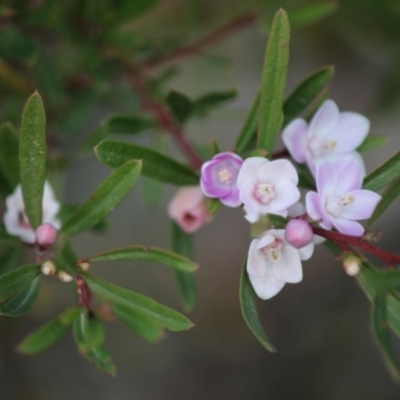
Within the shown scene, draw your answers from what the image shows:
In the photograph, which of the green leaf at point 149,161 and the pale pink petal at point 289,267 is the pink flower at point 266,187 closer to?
the pale pink petal at point 289,267

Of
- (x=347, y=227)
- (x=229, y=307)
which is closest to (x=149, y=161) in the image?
(x=347, y=227)

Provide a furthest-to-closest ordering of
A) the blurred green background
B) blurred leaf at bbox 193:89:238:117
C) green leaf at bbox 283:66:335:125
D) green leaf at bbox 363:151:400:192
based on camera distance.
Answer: the blurred green background
blurred leaf at bbox 193:89:238:117
green leaf at bbox 283:66:335:125
green leaf at bbox 363:151:400:192

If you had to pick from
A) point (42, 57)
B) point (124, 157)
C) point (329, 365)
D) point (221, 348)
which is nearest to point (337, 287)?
point (329, 365)

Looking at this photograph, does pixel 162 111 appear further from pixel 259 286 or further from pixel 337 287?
pixel 337 287

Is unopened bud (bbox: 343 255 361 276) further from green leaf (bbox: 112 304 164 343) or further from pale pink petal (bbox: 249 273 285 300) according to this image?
green leaf (bbox: 112 304 164 343)

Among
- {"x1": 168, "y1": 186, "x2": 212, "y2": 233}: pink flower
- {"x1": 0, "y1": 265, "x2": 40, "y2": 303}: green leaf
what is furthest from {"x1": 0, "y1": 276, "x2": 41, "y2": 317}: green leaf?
{"x1": 168, "y1": 186, "x2": 212, "y2": 233}: pink flower

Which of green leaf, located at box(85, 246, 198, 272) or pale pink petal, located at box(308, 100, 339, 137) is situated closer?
green leaf, located at box(85, 246, 198, 272)

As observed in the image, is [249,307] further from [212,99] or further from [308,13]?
[308,13]
